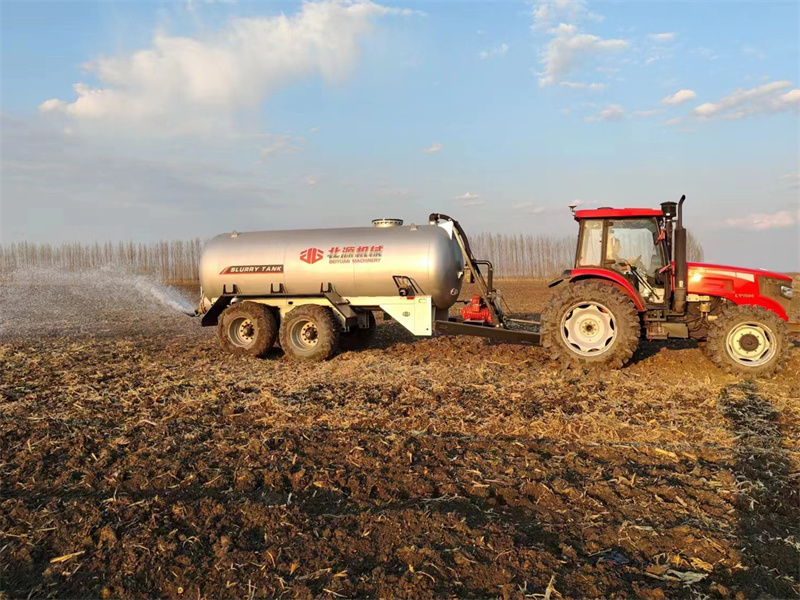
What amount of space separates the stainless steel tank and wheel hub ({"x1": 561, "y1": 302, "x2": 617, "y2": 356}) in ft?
7.47

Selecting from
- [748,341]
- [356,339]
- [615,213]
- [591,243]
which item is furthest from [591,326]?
[356,339]

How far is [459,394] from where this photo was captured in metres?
7.14

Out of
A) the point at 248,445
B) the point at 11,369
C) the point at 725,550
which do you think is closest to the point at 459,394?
the point at 248,445

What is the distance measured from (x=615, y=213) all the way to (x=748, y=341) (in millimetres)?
2672

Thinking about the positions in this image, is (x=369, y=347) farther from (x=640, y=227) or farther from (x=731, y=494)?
(x=731, y=494)

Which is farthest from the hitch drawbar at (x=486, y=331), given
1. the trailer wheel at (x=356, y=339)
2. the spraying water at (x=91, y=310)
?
the spraying water at (x=91, y=310)

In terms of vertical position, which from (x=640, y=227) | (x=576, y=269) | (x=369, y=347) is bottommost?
(x=369, y=347)

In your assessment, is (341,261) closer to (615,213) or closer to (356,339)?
(356,339)

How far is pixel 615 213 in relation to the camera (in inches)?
349

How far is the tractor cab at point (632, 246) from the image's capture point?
28.8ft

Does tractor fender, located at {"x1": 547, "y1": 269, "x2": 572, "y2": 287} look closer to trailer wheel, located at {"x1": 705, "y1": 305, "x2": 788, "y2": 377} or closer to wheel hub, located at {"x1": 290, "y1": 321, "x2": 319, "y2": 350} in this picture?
trailer wheel, located at {"x1": 705, "y1": 305, "x2": 788, "y2": 377}

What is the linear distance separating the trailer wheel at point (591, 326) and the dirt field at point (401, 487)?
56 cm

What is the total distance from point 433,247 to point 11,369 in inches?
275

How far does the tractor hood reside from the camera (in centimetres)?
859
